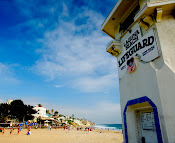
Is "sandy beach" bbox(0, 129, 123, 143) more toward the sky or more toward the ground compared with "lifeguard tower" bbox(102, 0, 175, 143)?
more toward the ground

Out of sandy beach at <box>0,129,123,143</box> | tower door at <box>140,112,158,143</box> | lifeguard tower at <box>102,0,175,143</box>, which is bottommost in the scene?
sandy beach at <box>0,129,123,143</box>

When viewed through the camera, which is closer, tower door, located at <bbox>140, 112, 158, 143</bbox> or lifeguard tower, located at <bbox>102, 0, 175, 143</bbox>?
lifeguard tower, located at <bbox>102, 0, 175, 143</bbox>

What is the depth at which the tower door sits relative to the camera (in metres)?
5.22

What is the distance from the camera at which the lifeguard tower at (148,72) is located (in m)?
4.42

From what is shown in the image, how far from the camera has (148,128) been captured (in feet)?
18.0

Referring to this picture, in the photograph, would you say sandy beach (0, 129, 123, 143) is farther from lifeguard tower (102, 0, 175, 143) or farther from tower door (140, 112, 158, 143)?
lifeguard tower (102, 0, 175, 143)

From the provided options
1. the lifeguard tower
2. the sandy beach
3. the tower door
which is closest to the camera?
the lifeguard tower

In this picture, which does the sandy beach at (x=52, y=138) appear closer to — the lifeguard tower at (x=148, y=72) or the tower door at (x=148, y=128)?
the tower door at (x=148, y=128)

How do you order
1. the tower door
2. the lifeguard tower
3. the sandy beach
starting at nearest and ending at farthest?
the lifeguard tower → the tower door → the sandy beach

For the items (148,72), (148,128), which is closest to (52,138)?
(148,128)

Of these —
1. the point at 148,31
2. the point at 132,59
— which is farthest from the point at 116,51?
the point at 148,31

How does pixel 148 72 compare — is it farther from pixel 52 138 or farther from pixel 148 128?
pixel 52 138

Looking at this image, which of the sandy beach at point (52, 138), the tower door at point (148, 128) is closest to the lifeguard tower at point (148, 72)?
the tower door at point (148, 128)

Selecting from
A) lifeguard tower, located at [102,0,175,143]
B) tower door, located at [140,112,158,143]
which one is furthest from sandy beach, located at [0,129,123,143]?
lifeguard tower, located at [102,0,175,143]
